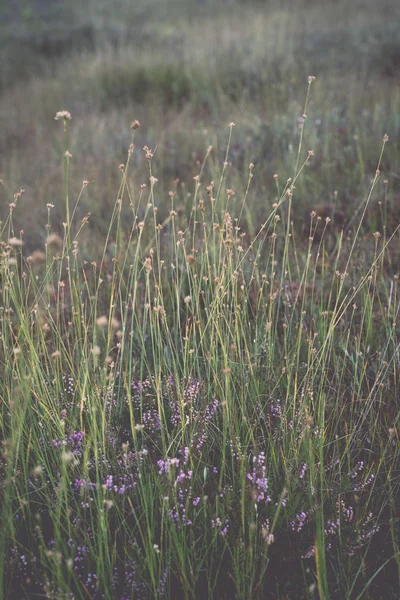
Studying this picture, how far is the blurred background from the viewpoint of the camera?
13.1 feet

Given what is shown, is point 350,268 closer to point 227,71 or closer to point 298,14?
point 227,71

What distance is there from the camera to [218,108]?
18.5 feet

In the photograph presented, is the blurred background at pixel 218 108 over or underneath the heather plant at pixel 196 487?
over

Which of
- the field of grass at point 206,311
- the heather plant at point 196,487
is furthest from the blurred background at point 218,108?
the heather plant at point 196,487

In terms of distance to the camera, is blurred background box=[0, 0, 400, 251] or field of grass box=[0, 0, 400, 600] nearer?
field of grass box=[0, 0, 400, 600]

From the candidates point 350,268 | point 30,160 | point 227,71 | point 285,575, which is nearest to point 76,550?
point 285,575

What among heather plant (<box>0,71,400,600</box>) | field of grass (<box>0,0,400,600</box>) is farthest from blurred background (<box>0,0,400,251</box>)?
heather plant (<box>0,71,400,600</box>)

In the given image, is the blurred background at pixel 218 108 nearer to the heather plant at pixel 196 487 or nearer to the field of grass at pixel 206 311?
the field of grass at pixel 206 311

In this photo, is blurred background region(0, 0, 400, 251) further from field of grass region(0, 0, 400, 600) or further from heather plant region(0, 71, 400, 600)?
heather plant region(0, 71, 400, 600)

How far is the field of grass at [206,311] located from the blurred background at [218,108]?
34mm

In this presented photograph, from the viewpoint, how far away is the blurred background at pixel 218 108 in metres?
4.00

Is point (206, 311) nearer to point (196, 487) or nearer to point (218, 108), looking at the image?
point (196, 487)

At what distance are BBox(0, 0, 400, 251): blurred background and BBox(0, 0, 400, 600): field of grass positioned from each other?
0.03 metres

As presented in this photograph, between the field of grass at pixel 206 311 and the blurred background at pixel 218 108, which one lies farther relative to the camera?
the blurred background at pixel 218 108
